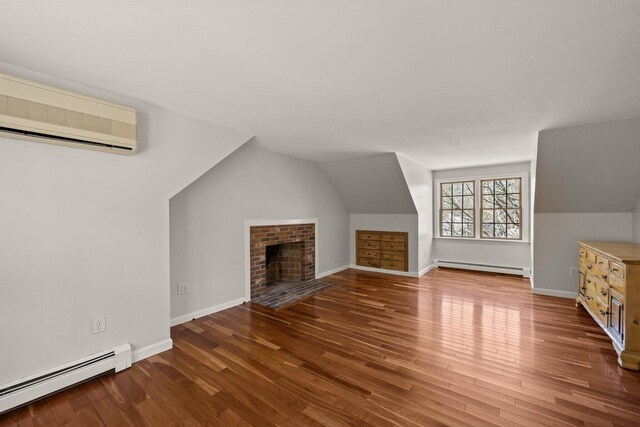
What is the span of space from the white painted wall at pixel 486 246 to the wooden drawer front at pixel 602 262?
2418 millimetres

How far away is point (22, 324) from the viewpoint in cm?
189

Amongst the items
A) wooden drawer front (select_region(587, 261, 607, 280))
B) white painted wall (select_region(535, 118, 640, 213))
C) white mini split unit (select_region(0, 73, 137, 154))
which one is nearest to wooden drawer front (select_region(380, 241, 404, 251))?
white painted wall (select_region(535, 118, 640, 213))

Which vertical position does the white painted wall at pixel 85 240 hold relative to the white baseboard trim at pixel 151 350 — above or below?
above

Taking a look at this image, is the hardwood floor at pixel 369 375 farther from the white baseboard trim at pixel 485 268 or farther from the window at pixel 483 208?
the window at pixel 483 208

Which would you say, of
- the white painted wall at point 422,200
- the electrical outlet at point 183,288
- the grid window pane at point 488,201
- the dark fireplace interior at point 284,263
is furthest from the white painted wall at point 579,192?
the electrical outlet at point 183,288

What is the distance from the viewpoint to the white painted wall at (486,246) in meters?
5.27

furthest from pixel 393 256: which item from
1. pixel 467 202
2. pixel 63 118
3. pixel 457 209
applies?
pixel 63 118

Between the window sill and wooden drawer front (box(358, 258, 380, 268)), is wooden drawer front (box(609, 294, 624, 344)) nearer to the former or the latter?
the window sill

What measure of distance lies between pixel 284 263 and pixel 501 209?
14.9 feet

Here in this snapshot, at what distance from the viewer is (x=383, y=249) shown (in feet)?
19.0

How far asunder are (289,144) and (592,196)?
4213 mm

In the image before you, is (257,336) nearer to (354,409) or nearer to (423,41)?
(354,409)

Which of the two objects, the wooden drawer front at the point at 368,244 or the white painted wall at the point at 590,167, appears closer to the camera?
the white painted wall at the point at 590,167

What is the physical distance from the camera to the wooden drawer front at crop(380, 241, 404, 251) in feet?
18.2
